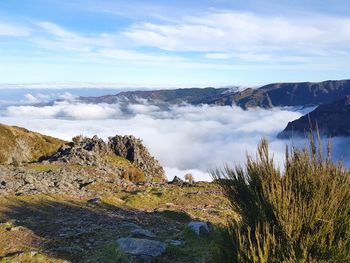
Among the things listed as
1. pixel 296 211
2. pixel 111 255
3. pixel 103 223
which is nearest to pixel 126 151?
pixel 103 223

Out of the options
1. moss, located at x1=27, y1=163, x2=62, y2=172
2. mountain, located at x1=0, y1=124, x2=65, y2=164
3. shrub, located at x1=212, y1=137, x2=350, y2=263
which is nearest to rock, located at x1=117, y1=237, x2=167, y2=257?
shrub, located at x1=212, y1=137, x2=350, y2=263

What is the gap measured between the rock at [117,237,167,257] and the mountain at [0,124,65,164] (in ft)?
121

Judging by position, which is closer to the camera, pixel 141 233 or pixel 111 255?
pixel 111 255

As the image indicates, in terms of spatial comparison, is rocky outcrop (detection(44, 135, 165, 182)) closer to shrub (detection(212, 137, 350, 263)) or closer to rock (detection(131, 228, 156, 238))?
rock (detection(131, 228, 156, 238))

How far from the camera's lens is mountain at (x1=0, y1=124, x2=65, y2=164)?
50625mm

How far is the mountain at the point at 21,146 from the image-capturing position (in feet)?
166

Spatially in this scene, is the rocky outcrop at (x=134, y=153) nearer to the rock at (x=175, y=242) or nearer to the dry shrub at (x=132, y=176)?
the dry shrub at (x=132, y=176)

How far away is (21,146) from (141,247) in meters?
42.4

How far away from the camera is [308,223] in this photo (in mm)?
10438

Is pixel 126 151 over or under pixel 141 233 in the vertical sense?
under

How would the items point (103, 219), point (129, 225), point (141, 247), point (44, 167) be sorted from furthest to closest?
point (44, 167) < point (103, 219) < point (129, 225) < point (141, 247)

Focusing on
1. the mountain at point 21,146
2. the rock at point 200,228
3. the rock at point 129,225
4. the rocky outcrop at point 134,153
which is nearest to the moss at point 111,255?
the rock at point 129,225

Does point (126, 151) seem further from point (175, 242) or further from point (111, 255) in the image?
point (111, 255)

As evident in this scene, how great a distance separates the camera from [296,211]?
10.3m
